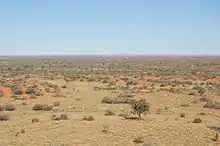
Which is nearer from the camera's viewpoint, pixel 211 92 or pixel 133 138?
pixel 133 138

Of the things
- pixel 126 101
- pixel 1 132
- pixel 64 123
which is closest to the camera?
pixel 1 132

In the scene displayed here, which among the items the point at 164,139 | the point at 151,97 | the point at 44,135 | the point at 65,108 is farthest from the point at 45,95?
the point at 164,139

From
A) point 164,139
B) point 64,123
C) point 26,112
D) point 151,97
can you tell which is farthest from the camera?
point 151,97

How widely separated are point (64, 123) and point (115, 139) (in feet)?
16.2

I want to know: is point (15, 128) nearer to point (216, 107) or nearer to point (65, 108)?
point (65, 108)

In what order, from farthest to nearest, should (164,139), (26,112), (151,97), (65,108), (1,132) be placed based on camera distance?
(151,97) < (65,108) < (26,112) < (1,132) < (164,139)

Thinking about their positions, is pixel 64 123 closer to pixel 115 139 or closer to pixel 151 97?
pixel 115 139

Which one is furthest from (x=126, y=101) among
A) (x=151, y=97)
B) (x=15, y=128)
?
(x=15, y=128)

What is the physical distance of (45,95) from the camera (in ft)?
131

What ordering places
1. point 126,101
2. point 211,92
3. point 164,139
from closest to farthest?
point 164,139, point 126,101, point 211,92

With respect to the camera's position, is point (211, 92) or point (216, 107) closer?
point (216, 107)

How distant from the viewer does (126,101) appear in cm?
3466

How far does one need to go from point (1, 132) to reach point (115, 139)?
7264mm

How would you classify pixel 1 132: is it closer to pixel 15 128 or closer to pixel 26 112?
pixel 15 128
